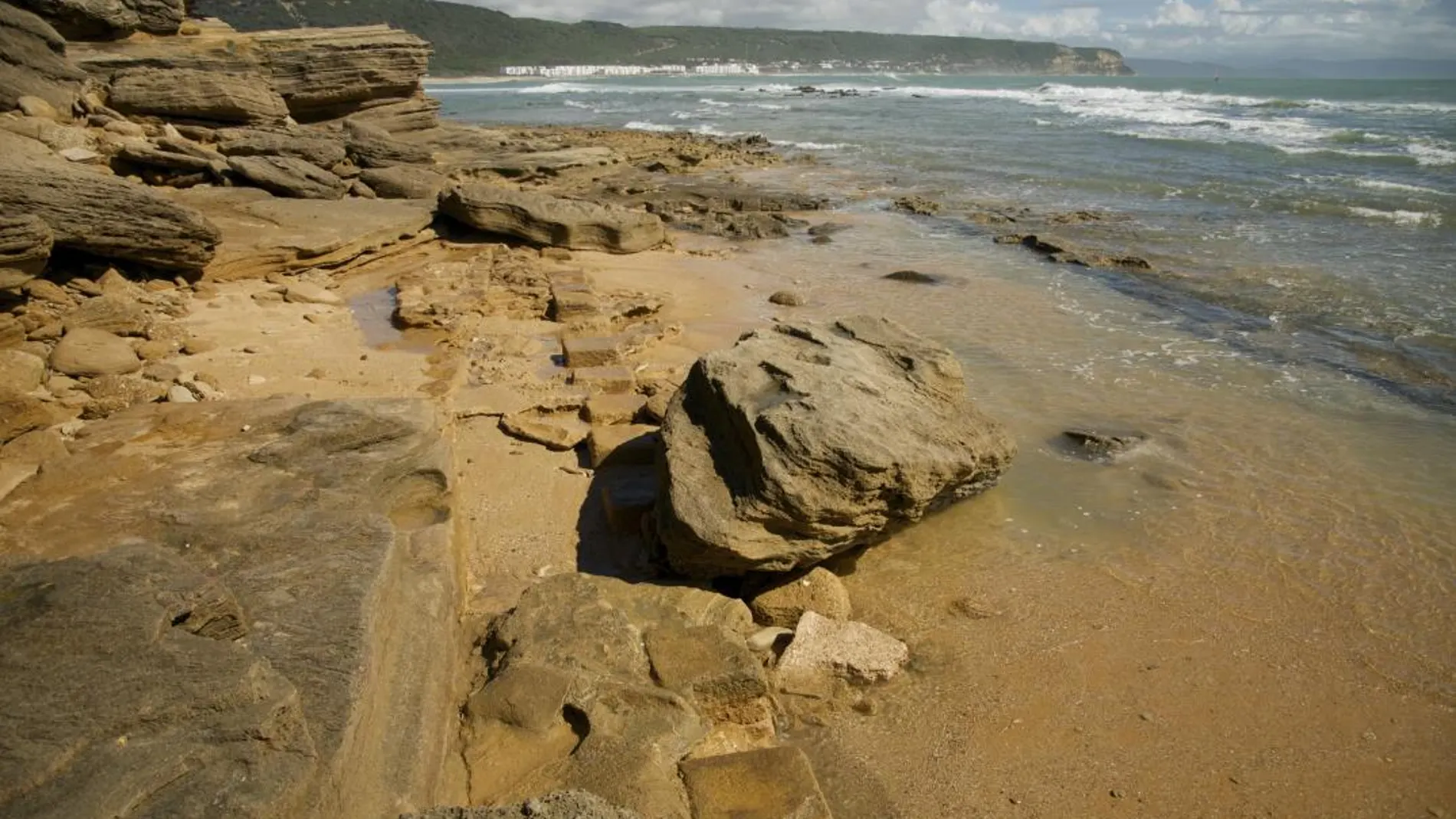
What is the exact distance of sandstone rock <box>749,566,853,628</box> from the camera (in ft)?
12.0

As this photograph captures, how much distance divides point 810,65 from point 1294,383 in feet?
456

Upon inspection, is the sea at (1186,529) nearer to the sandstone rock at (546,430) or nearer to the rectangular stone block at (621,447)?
the rectangular stone block at (621,447)

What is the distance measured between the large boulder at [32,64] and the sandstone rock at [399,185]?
3.63 m

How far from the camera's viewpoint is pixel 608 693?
2.82m

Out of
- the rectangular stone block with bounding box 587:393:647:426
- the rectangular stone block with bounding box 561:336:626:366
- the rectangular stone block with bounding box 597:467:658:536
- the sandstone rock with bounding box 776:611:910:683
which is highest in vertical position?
the rectangular stone block with bounding box 561:336:626:366

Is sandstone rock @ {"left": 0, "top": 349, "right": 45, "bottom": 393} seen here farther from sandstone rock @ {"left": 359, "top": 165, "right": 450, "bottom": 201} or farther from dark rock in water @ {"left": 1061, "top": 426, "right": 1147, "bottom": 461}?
sandstone rock @ {"left": 359, "top": 165, "right": 450, "bottom": 201}

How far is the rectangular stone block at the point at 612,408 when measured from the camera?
5.33 meters

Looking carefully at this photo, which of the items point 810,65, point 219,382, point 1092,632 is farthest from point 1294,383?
point 810,65

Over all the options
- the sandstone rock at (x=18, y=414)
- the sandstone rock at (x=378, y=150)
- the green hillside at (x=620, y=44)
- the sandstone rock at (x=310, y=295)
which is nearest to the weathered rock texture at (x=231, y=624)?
the sandstone rock at (x=18, y=414)

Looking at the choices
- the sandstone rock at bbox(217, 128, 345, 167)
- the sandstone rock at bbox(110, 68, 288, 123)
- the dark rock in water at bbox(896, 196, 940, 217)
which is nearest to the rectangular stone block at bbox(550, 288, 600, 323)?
the sandstone rock at bbox(217, 128, 345, 167)

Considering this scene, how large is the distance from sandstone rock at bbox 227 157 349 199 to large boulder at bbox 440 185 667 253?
1.51 meters

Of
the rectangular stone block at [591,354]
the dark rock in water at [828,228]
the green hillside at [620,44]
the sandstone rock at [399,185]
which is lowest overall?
the rectangular stone block at [591,354]

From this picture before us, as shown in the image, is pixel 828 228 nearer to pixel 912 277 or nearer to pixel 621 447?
pixel 912 277

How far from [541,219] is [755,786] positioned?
884cm
